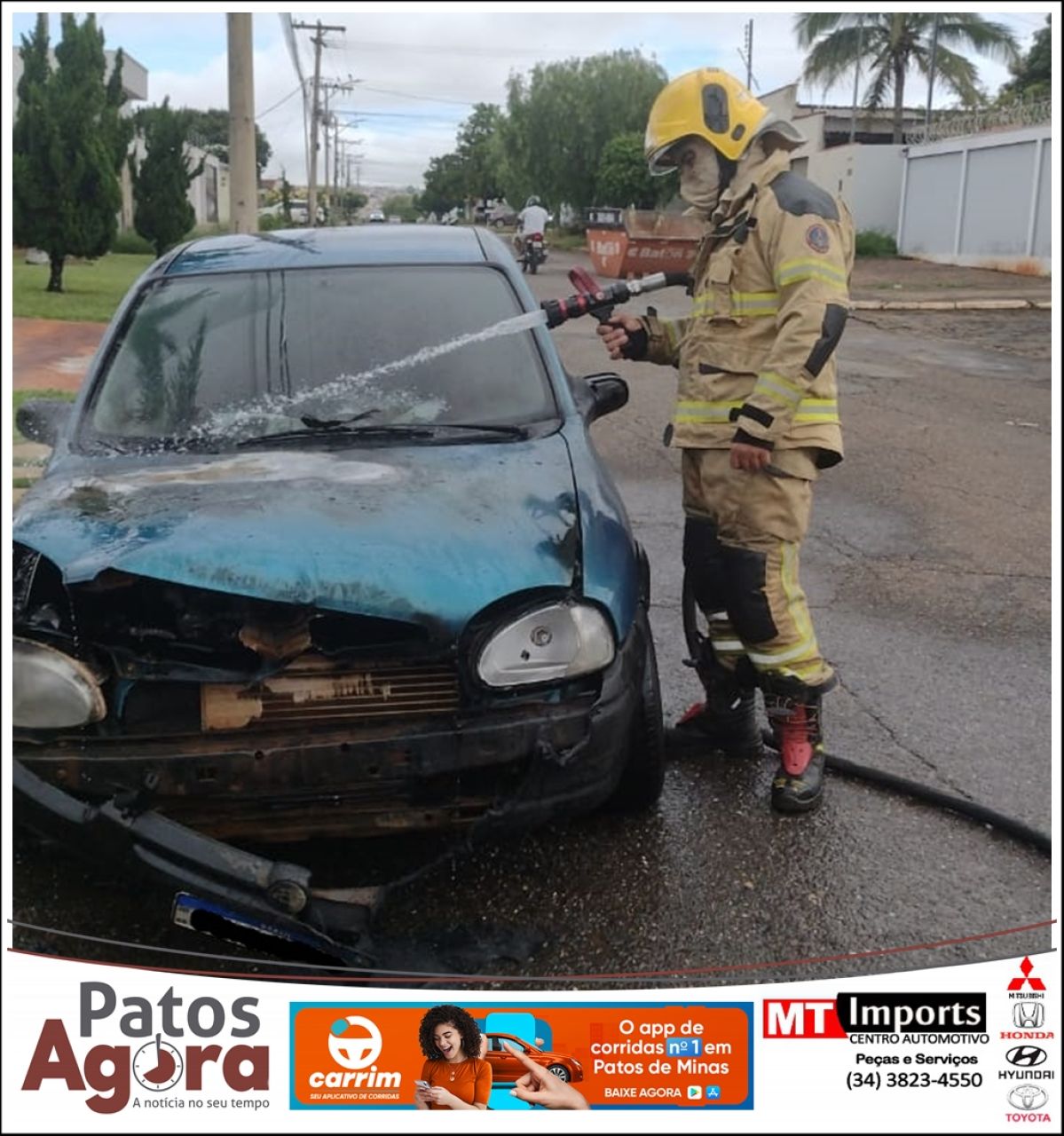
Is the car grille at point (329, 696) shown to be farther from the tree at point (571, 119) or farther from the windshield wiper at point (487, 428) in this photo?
the tree at point (571, 119)

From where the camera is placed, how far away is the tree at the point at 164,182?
149 inches

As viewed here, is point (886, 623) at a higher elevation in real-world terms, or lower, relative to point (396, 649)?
lower

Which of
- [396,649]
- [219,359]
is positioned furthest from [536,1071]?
[219,359]

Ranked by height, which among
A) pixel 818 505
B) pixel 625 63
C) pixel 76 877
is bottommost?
pixel 76 877

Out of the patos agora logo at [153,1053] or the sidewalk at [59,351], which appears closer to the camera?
the patos agora logo at [153,1053]

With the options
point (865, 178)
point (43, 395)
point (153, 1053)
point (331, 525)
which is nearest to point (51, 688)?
point (331, 525)

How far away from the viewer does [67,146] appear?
2.92m

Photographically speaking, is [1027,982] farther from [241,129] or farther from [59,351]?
[241,129]

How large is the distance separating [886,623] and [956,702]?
0.74 metres

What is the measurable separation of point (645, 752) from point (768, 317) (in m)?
1.15

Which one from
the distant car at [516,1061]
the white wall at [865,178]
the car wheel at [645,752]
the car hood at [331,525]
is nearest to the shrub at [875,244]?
the white wall at [865,178]

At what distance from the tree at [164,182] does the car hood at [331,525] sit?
143cm

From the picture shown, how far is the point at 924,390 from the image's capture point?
32.6ft

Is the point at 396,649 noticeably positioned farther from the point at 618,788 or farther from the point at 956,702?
the point at 956,702
